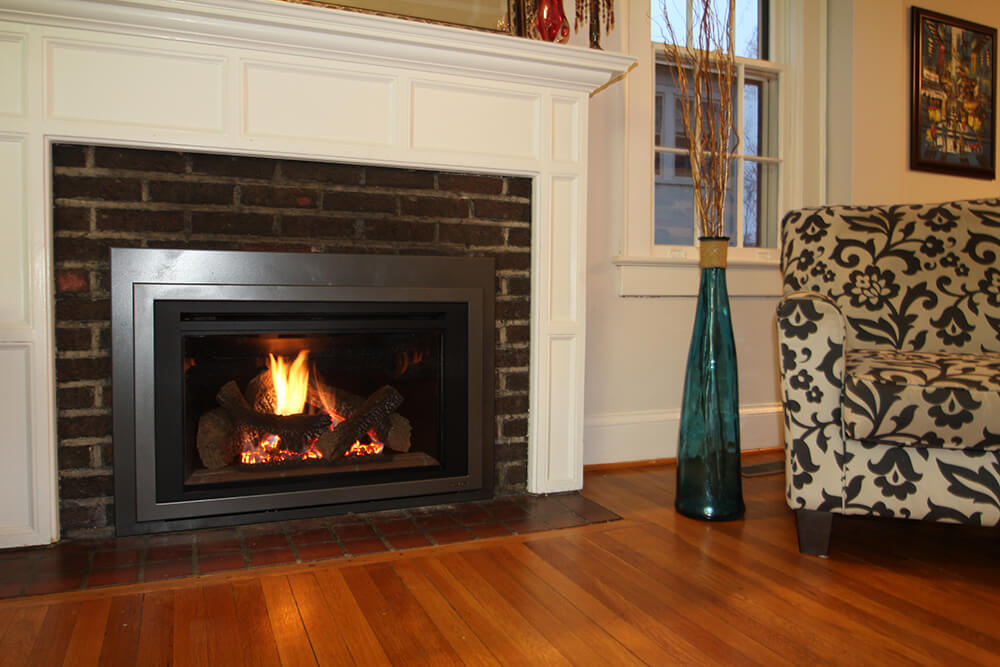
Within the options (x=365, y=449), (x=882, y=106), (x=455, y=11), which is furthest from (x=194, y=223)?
(x=882, y=106)

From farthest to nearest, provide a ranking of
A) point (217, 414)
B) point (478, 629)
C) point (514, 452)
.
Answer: point (514, 452) → point (217, 414) → point (478, 629)

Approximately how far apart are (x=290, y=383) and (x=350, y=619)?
0.89 meters

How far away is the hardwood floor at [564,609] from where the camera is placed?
1.36 metres

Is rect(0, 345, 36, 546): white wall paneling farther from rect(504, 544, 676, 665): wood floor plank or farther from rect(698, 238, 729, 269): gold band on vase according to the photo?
rect(698, 238, 729, 269): gold band on vase

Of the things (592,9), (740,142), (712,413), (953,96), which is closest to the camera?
(712,413)

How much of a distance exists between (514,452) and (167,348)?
1072 millimetres

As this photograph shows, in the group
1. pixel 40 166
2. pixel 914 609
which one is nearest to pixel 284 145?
pixel 40 166

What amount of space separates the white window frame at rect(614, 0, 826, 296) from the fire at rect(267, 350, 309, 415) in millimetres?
1259

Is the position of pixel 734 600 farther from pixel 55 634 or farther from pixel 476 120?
pixel 476 120

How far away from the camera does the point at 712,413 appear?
217 centimetres

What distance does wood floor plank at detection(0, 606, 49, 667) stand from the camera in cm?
132

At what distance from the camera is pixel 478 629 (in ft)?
4.76

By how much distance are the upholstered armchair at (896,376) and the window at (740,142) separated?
0.83 metres

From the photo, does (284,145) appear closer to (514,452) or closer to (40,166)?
(40,166)
